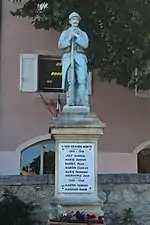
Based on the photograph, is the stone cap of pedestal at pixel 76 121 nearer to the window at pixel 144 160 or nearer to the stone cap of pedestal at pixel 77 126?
the stone cap of pedestal at pixel 77 126

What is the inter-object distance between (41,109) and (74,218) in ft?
26.7

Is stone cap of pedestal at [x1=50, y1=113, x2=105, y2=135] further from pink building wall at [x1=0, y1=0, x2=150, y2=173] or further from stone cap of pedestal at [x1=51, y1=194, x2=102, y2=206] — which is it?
pink building wall at [x1=0, y1=0, x2=150, y2=173]

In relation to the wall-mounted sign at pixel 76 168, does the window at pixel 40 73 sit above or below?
above

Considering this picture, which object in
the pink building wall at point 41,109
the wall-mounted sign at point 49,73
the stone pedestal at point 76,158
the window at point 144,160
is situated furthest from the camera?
the window at point 144,160

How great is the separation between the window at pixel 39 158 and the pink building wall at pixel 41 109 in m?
0.48

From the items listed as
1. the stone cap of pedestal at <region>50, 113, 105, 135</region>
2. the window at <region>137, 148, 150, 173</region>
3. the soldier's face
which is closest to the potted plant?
the stone cap of pedestal at <region>50, 113, 105, 135</region>

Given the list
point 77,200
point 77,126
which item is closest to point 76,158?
point 77,126

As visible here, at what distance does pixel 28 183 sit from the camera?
38.5ft

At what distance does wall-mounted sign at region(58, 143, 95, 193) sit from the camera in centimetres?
945

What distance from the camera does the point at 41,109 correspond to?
1695 centimetres

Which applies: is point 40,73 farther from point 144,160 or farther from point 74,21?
point 74,21

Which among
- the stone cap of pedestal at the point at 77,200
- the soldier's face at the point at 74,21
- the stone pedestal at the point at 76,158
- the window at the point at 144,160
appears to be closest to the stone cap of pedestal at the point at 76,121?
the stone pedestal at the point at 76,158

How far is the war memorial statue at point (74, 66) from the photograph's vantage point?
9.80 m

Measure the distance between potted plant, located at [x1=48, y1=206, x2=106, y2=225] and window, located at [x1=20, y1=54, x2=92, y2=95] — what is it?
8.13m
